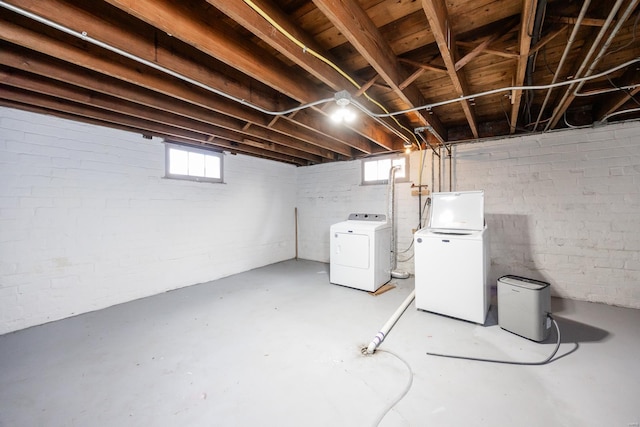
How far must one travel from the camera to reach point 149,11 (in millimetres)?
→ 1247

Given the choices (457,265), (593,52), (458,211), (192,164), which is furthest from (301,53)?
(192,164)

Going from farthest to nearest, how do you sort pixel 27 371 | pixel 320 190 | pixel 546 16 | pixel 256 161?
pixel 320 190, pixel 256 161, pixel 27 371, pixel 546 16

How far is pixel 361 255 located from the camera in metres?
3.39

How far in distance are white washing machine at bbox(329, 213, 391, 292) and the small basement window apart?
7.29ft

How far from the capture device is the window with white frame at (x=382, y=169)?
4121mm

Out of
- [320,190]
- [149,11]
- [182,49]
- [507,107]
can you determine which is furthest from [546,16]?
[320,190]

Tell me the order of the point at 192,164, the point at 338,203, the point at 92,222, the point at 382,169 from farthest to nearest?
the point at 338,203 → the point at 382,169 → the point at 192,164 → the point at 92,222

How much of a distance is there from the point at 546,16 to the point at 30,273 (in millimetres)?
4783

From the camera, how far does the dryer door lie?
336 cm

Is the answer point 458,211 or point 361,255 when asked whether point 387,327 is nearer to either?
point 361,255

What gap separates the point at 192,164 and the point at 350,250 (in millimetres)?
2776

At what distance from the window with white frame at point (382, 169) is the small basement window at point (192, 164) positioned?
8.54 feet

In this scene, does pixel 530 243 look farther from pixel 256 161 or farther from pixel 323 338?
pixel 256 161

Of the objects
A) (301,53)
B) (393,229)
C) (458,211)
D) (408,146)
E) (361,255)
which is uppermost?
(301,53)
